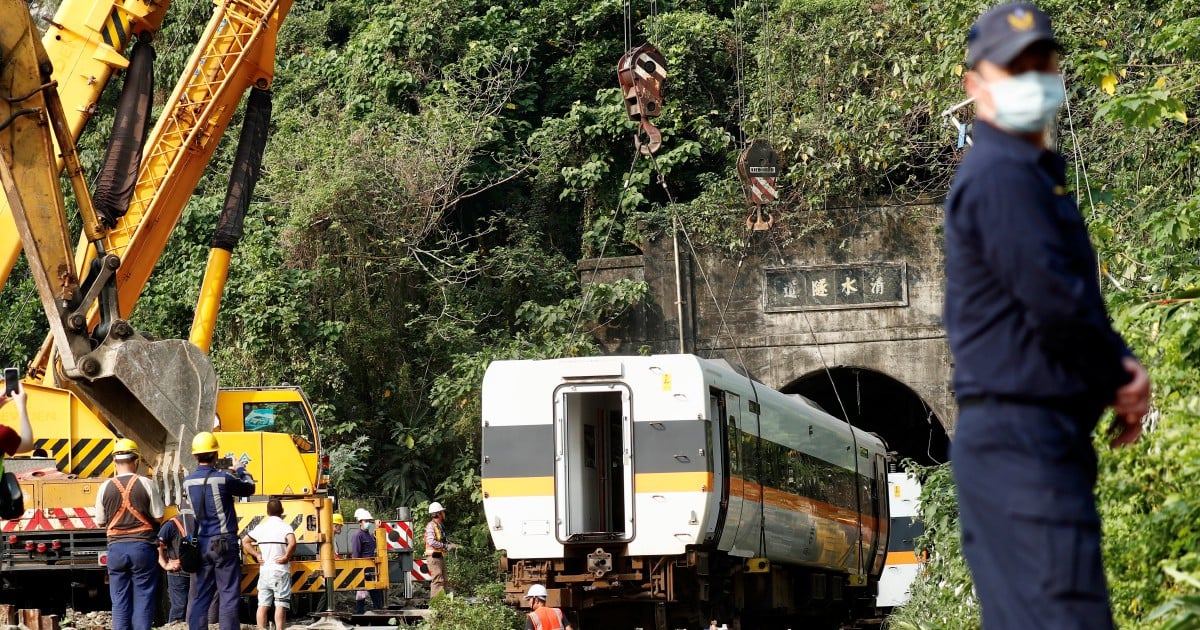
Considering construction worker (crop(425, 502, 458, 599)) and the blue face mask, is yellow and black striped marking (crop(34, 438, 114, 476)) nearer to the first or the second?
construction worker (crop(425, 502, 458, 599))

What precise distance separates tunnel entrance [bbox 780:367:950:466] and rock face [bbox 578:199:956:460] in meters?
3.41

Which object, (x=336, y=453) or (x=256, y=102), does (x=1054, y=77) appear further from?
Result: (x=336, y=453)

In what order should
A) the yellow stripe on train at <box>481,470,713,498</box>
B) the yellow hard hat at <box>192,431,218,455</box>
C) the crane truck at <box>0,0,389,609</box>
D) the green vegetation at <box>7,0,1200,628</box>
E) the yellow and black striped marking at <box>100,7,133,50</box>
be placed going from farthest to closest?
the green vegetation at <box>7,0,1200,628</box>
the yellow and black striped marking at <box>100,7,133,50</box>
the yellow stripe on train at <box>481,470,713,498</box>
the crane truck at <box>0,0,389,609</box>
the yellow hard hat at <box>192,431,218,455</box>

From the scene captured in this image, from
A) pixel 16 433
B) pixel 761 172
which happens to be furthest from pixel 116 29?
pixel 761 172

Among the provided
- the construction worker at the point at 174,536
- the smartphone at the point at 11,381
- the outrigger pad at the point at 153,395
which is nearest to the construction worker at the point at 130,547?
the construction worker at the point at 174,536

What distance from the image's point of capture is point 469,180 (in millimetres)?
28219

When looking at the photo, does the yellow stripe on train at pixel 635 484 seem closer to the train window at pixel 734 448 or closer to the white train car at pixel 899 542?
the train window at pixel 734 448

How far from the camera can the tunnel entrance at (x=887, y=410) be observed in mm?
30094

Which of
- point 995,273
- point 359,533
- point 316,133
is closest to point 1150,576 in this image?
point 995,273

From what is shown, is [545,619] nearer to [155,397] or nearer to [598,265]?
[155,397]

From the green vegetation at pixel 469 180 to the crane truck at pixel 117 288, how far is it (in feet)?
22.4

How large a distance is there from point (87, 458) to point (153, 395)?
2.92 m

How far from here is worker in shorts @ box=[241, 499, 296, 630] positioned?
1387cm

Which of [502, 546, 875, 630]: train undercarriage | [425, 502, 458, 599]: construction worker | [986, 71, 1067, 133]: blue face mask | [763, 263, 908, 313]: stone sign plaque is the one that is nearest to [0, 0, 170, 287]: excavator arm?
[502, 546, 875, 630]: train undercarriage
